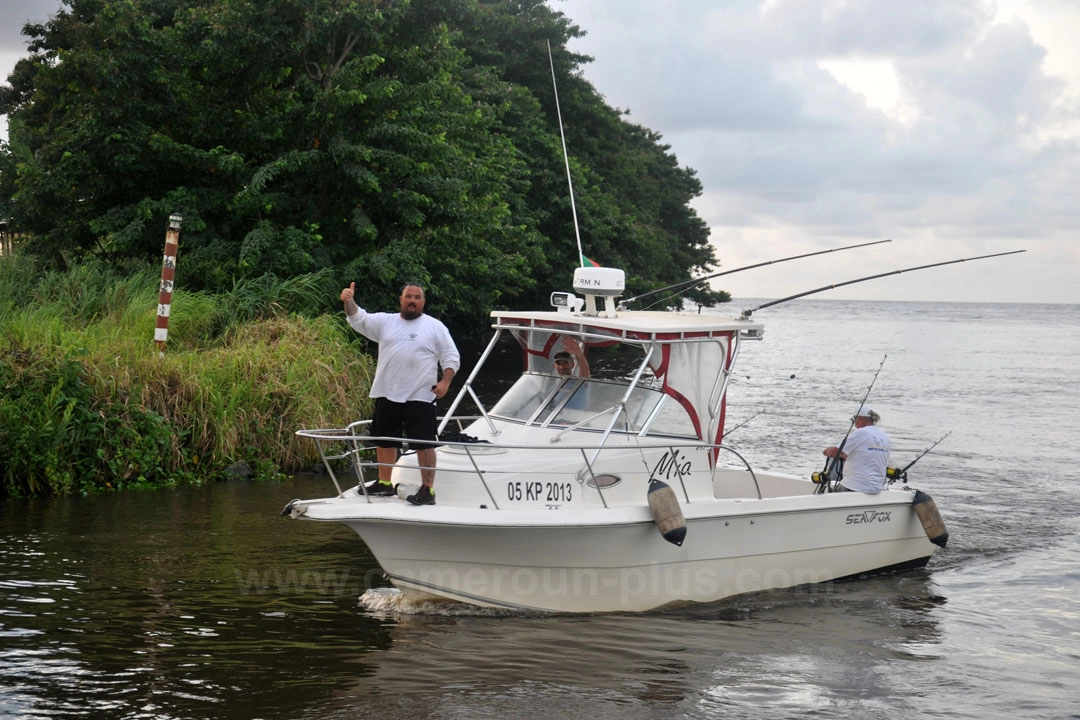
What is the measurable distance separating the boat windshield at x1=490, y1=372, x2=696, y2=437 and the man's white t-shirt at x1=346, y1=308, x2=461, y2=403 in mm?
1015

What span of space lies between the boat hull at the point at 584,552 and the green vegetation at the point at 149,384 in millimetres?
5001

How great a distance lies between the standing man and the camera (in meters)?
8.51

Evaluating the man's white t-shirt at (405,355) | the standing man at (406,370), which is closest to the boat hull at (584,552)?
the standing man at (406,370)

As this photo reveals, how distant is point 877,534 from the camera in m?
10.3

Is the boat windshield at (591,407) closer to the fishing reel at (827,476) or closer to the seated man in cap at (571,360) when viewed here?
the seated man in cap at (571,360)

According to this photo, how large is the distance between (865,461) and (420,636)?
4.54 meters

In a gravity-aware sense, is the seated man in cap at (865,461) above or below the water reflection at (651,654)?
above

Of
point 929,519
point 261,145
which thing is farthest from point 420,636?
point 261,145

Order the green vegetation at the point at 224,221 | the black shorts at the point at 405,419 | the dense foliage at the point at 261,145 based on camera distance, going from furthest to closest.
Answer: the dense foliage at the point at 261,145, the green vegetation at the point at 224,221, the black shorts at the point at 405,419

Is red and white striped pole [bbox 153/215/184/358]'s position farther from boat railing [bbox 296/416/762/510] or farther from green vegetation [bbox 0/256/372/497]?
boat railing [bbox 296/416/762/510]

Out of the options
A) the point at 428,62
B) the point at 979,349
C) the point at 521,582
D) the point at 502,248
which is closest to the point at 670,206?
the point at 979,349

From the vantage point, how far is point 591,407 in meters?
9.11

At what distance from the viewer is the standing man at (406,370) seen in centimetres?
851

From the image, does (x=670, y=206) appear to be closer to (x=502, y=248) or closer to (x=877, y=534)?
(x=502, y=248)
